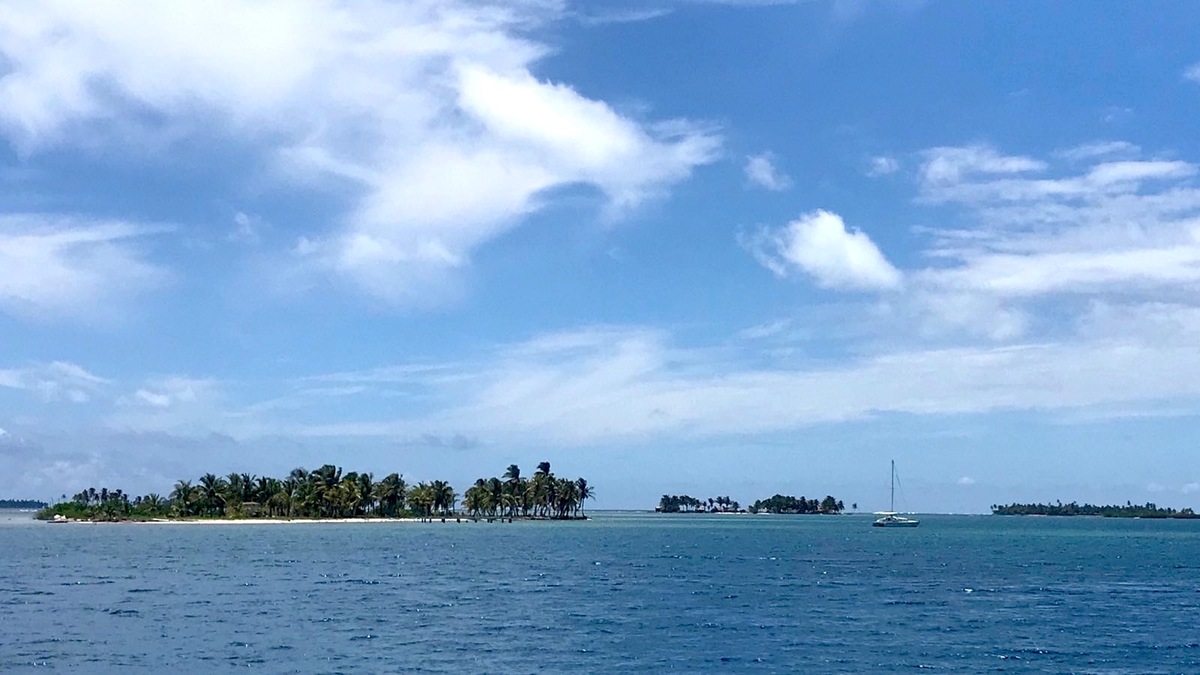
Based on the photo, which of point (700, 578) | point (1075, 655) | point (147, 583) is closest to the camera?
point (1075, 655)

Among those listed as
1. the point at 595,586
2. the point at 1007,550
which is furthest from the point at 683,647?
the point at 1007,550

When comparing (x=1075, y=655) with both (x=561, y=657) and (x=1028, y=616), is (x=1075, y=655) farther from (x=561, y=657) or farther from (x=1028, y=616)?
(x=561, y=657)

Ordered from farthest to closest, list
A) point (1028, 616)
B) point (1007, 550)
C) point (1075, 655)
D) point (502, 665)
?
point (1007, 550), point (1028, 616), point (1075, 655), point (502, 665)

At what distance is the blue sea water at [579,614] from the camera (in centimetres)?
4575

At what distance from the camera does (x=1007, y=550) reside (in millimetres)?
149375

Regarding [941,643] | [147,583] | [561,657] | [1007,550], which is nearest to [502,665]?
[561,657]

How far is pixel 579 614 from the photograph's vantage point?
6212 centimetres

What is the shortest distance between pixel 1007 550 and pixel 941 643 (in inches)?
4225

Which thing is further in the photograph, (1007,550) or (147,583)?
(1007,550)

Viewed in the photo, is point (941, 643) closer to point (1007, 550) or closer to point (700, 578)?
point (700, 578)

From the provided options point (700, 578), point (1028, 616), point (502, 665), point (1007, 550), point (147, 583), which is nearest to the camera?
point (502, 665)

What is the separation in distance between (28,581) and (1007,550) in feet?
412

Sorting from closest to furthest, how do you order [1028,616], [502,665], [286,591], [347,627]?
[502,665]
[347,627]
[1028,616]
[286,591]

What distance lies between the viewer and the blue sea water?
150ft
